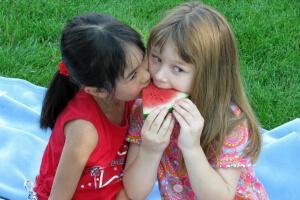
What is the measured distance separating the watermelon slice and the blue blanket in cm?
119

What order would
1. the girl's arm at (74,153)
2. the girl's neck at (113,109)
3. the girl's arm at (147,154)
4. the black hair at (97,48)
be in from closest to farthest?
1. the black hair at (97,48)
2. the girl's arm at (147,154)
3. the girl's arm at (74,153)
4. the girl's neck at (113,109)

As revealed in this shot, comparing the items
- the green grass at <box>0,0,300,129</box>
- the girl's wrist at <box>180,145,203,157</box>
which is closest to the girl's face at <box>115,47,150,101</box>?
the girl's wrist at <box>180,145,203,157</box>

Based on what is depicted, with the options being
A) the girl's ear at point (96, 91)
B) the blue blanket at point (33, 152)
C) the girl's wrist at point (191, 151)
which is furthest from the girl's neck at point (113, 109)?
the blue blanket at point (33, 152)

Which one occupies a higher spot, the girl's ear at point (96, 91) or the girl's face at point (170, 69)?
the girl's face at point (170, 69)

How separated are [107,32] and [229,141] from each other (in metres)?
0.83

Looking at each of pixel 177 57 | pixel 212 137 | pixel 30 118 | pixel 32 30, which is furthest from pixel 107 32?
pixel 32 30

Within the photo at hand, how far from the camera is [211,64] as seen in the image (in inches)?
107

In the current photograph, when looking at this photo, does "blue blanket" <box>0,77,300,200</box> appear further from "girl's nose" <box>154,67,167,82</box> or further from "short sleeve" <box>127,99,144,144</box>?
"girl's nose" <box>154,67,167,82</box>

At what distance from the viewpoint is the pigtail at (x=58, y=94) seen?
2955 mm

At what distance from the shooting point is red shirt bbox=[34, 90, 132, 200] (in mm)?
2881

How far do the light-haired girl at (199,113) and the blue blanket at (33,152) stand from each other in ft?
3.58

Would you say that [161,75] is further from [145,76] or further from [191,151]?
[191,151]

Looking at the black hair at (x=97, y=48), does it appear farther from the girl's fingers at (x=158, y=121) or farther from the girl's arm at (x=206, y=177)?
the girl's arm at (x=206, y=177)

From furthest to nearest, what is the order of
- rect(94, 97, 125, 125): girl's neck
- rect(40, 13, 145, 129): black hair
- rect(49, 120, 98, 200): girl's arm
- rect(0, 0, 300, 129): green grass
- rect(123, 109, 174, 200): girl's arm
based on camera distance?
1. rect(0, 0, 300, 129): green grass
2. rect(94, 97, 125, 125): girl's neck
3. rect(49, 120, 98, 200): girl's arm
4. rect(123, 109, 174, 200): girl's arm
5. rect(40, 13, 145, 129): black hair
